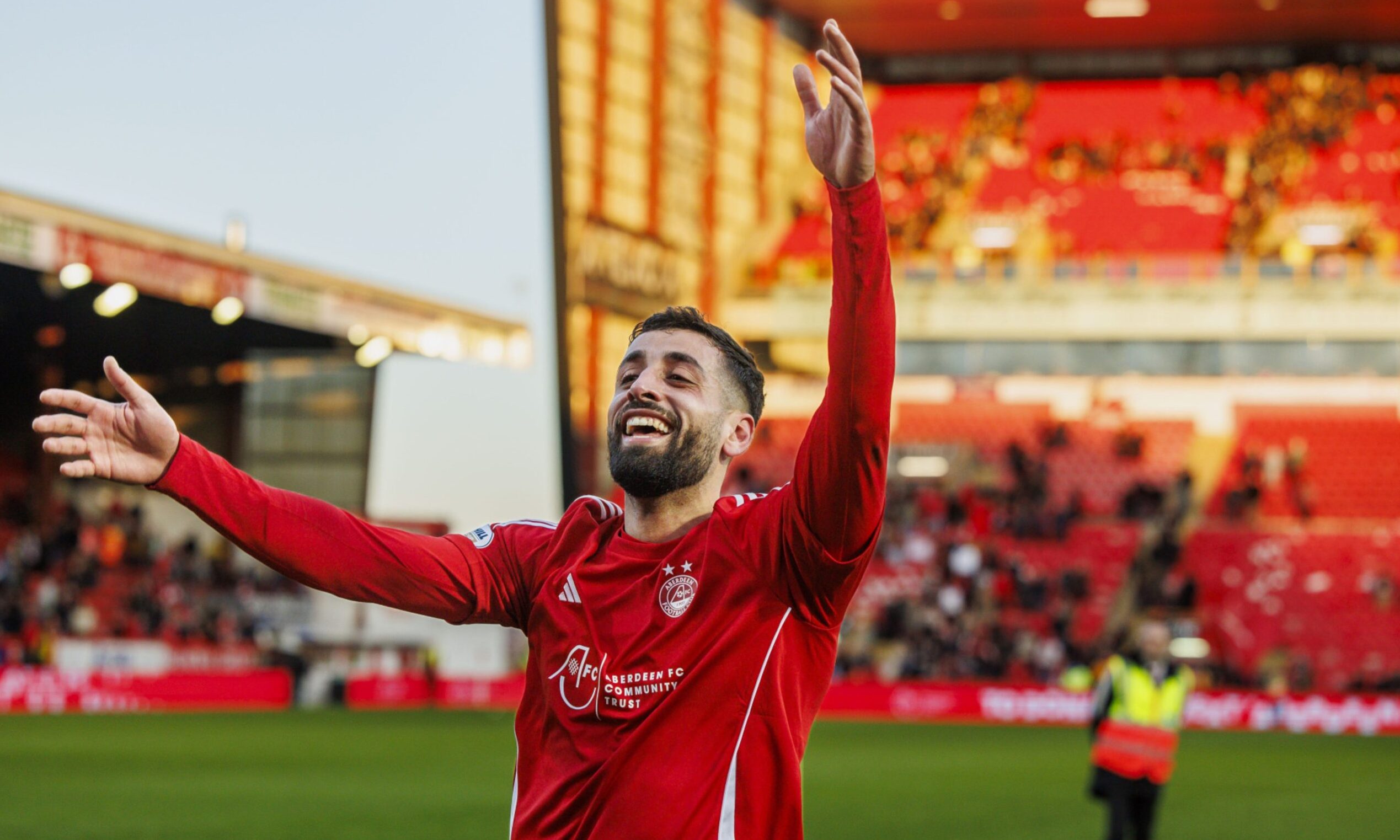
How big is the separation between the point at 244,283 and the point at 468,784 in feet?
50.2

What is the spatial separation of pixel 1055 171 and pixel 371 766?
34.3m

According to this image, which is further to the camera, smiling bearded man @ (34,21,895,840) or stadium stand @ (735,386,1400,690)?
stadium stand @ (735,386,1400,690)

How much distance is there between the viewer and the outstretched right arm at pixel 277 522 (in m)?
3.52

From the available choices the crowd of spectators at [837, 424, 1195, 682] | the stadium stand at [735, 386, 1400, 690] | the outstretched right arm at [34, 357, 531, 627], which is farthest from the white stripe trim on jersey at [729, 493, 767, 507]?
the stadium stand at [735, 386, 1400, 690]

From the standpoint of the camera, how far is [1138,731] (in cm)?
1162

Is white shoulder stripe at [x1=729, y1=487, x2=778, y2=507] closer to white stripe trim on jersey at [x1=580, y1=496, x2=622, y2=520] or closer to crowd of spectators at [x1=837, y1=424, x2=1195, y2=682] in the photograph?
white stripe trim on jersey at [x1=580, y1=496, x2=622, y2=520]

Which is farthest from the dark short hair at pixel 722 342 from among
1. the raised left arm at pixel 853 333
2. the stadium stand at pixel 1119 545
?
the stadium stand at pixel 1119 545

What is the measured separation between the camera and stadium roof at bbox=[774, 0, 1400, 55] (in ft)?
154

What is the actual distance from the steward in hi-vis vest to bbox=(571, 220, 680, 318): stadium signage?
1120 inches

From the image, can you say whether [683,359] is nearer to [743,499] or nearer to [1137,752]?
[743,499]

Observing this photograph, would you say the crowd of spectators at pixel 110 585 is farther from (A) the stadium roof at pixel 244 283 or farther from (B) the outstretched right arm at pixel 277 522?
(B) the outstretched right arm at pixel 277 522

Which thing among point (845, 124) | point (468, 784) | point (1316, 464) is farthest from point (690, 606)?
point (1316, 464)

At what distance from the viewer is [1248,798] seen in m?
17.1

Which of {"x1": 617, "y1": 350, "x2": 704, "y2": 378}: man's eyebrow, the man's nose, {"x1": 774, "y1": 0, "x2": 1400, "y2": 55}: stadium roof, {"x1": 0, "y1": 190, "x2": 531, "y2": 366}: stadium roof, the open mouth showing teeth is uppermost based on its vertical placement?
{"x1": 774, "y1": 0, "x2": 1400, "y2": 55}: stadium roof
